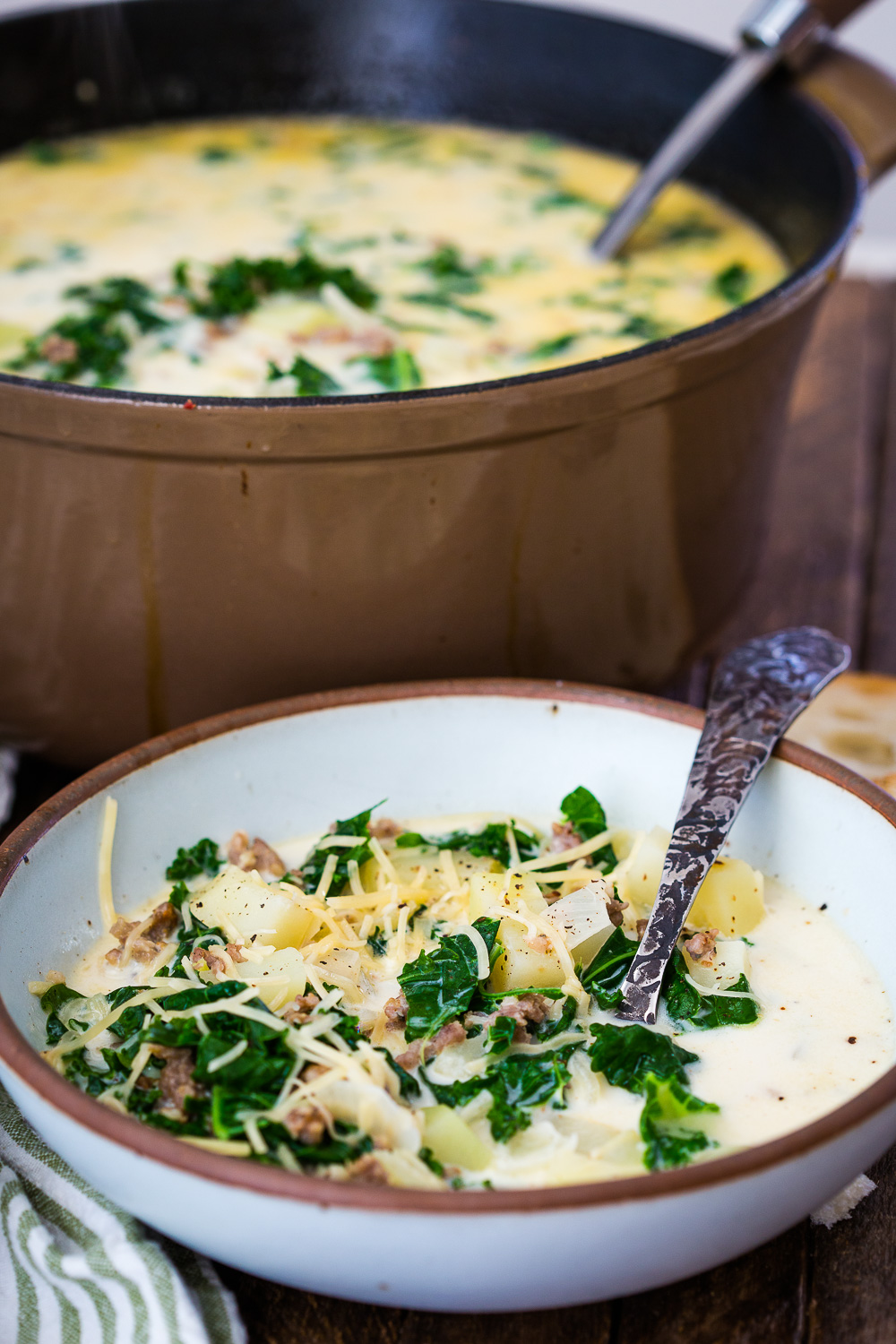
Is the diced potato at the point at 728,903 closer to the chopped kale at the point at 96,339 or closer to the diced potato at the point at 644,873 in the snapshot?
the diced potato at the point at 644,873

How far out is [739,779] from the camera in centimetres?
181

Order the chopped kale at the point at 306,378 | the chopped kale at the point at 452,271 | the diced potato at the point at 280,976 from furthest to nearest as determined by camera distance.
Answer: the chopped kale at the point at 452,271 → the chopped kale at the point at 306,378 → the diced potato at the point at 280,976

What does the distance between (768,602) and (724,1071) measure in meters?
1.57

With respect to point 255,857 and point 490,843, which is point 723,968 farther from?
point 255,857

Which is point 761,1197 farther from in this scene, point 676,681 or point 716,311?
point 716,311

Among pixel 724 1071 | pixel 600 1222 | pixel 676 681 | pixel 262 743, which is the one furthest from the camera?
pixel 676 681

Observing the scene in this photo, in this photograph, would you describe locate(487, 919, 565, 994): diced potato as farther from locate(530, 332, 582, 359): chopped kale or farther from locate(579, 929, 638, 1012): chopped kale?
locate(530, 332, 582, 359): chopped kale

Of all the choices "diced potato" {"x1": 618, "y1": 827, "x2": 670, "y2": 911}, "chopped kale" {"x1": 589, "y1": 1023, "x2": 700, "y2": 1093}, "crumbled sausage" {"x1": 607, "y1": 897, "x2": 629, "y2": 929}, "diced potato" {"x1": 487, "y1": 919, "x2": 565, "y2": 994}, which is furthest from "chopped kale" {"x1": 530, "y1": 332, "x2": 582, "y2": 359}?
"chopped kale" {"x1": 589, "y1": 1023, "x2": 700, "y2": 1093}

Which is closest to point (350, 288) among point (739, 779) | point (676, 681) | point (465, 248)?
point (465, 248)

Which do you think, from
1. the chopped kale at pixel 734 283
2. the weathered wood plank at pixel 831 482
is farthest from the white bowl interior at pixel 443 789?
the chopped kale at pixel 734 283

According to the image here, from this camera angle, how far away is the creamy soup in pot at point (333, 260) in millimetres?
2365

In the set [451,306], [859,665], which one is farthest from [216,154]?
[859,665]

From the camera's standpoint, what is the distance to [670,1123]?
4.68 feet

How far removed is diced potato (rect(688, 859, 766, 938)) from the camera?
5.68 ft
